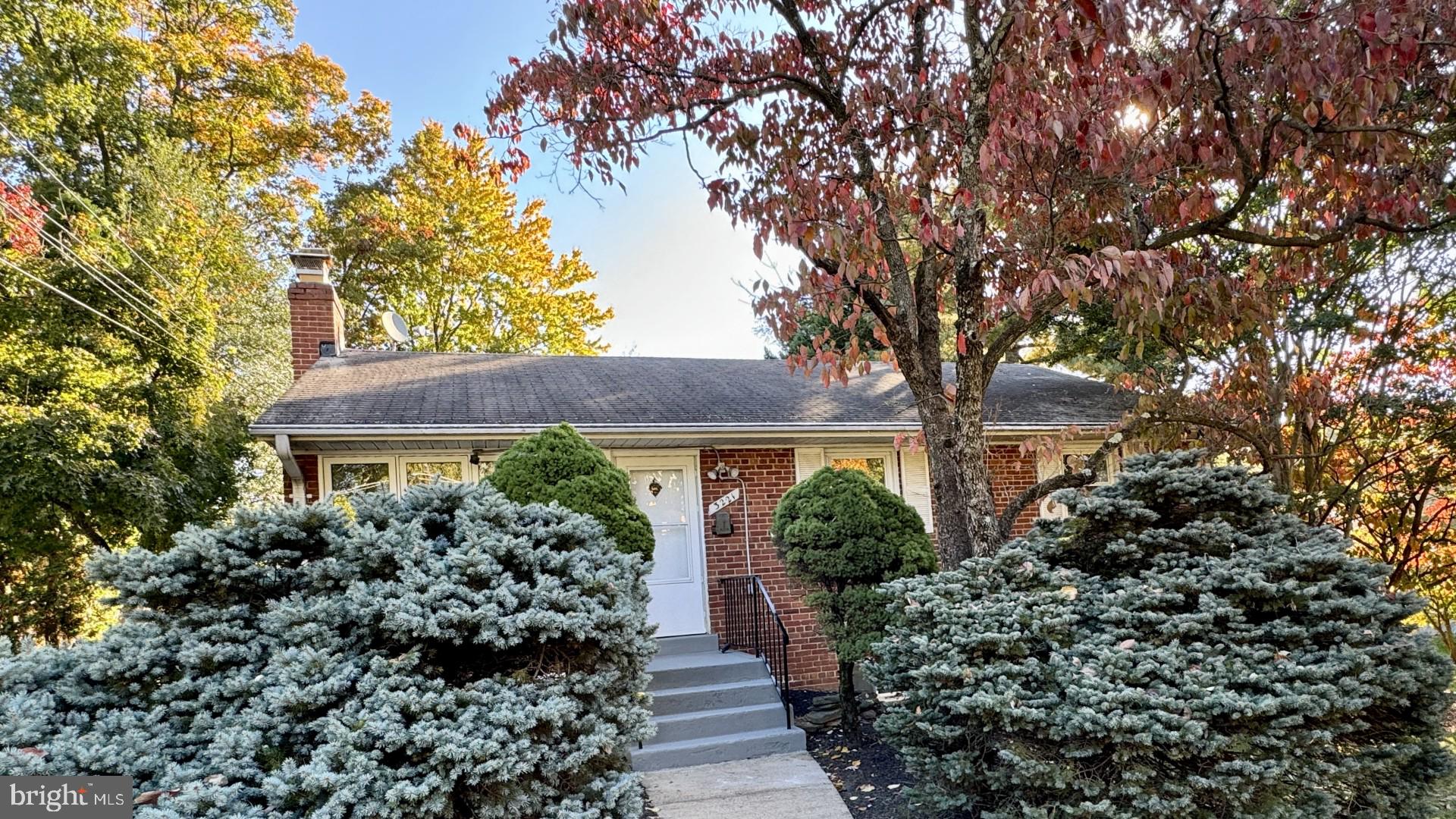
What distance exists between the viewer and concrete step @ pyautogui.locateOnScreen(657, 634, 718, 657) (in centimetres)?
691

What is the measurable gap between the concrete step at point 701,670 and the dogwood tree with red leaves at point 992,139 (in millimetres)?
2504

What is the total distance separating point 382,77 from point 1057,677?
1915 cm

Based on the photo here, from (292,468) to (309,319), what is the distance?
303 centimetres

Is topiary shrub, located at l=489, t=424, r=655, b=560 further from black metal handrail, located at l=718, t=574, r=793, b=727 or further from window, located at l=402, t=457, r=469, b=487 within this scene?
window, located at l=402, t=457, r=469, b=487

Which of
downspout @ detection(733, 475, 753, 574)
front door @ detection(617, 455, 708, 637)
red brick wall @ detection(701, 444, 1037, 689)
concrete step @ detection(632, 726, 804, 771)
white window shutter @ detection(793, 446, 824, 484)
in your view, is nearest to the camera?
concrete step @ detection(632, 726, 804, 771)

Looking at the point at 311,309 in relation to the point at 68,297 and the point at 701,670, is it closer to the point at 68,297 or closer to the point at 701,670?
the point at 68,297

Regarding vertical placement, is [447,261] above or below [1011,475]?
above

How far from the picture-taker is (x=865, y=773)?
5.16 metres

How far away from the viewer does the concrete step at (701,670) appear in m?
6.20

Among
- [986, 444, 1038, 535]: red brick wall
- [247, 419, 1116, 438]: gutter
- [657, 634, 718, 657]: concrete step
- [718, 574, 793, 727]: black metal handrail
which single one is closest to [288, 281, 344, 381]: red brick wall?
[247, 419, 1116, 438]: gutter

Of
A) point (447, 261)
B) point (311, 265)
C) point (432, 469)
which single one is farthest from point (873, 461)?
point (447, 261)

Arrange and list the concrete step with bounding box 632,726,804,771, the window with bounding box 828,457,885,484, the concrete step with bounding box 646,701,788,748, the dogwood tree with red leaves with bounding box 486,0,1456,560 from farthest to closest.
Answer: the window with bounding box 828,457,885,484 → the concrete step with bounding box 646,701,788,748 → the concrete step with bounding box 632,726,804,771 → the dogwood tree with red leaves with bounding box 486,0,1456,560

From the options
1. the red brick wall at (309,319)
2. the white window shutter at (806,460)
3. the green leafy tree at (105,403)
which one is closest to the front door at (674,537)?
the white window shutter at (806,460)

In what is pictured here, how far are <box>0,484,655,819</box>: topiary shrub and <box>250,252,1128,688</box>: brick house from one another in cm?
306
